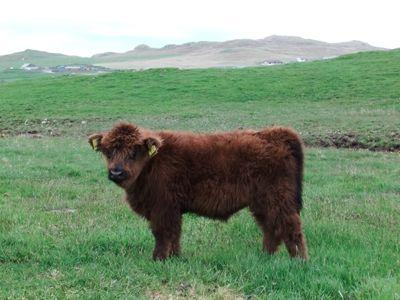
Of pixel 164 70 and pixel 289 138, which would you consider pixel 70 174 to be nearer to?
pixel 289 138

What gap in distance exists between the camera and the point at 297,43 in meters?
186

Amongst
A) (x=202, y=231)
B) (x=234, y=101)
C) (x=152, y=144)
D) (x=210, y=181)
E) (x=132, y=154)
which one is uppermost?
(x=152, y=144)

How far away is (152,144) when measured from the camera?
24.1 feet

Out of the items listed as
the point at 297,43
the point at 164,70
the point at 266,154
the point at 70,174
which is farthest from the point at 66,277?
the point at 297,43

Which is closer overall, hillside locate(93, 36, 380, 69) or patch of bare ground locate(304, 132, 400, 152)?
patch of bare ground locate(304, 132, 400, 152)

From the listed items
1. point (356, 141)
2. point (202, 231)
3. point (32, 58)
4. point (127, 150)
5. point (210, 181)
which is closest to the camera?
point (127, 150)

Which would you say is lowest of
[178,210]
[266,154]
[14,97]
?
[14,97]

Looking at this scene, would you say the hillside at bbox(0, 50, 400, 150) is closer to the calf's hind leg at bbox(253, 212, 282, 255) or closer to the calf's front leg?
the calf's hind leg at bbox(253, 212, 282, 255)

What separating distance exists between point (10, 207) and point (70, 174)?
464 cm

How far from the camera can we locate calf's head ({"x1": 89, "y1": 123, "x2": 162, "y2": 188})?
723 cm

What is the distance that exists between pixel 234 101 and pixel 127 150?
32811 mm

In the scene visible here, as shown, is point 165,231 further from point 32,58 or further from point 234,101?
point 32,58

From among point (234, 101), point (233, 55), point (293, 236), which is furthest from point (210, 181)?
point (233, 55)

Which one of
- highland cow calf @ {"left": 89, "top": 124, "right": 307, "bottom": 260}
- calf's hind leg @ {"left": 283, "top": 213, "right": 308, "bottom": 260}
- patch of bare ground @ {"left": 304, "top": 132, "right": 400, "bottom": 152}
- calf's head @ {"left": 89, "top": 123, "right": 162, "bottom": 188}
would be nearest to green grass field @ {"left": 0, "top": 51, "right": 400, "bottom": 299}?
patch of bare ground @ {"left": 304, "top": 132, "right": 400, "bottom": 152}
